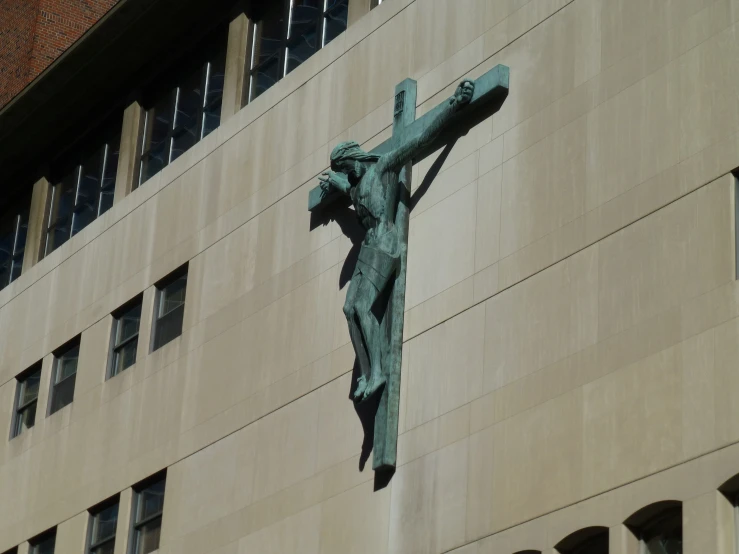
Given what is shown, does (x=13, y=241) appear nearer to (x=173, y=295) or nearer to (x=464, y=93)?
(x=173, y=295)

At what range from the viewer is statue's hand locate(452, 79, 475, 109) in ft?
79.8

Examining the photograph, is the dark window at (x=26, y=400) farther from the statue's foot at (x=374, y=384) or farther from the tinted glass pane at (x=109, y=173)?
the statue's foot at (x=374, y=384)

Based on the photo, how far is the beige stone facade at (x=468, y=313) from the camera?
20.3m

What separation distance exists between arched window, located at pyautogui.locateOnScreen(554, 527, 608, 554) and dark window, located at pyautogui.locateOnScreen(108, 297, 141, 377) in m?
12.6

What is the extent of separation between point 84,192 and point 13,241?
9.91 ft

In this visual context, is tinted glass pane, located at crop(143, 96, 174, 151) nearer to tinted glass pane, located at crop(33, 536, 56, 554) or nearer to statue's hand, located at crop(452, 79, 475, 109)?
tinted glass pane, located at crop(33, 536, 56, 554)

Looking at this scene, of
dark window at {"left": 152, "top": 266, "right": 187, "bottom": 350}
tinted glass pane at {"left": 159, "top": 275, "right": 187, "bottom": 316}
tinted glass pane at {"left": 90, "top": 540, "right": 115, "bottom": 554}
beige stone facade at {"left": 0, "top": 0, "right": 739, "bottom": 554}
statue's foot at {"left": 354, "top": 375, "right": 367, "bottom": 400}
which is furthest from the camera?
tinted glass pane at {"left": 159, "top": 275, "right": 187, "bottom": 316}

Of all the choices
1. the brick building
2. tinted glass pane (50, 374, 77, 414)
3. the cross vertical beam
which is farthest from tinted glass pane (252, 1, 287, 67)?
the brick building

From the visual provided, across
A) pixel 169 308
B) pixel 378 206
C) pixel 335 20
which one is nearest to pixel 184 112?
pixel 169 308

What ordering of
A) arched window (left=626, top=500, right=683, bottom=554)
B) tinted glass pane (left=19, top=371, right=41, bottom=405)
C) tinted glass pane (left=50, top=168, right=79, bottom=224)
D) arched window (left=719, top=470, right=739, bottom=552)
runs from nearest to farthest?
arched window (left=719, top=470, right=739, bottom=552) → arched window (left=626, top=500, right=683, bottom=554) → tinted glass pane (left=19, top=371, right=41, bottom=405) → tinted glass pane (left=50, top=168, right=79, bottom=224)

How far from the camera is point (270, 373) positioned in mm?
27406

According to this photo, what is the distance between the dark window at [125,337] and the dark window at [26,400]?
276 cm

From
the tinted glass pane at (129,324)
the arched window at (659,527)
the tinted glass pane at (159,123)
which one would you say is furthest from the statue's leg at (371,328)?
the tinted glass pane at (159,123)

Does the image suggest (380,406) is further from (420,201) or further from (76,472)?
(76,472)
